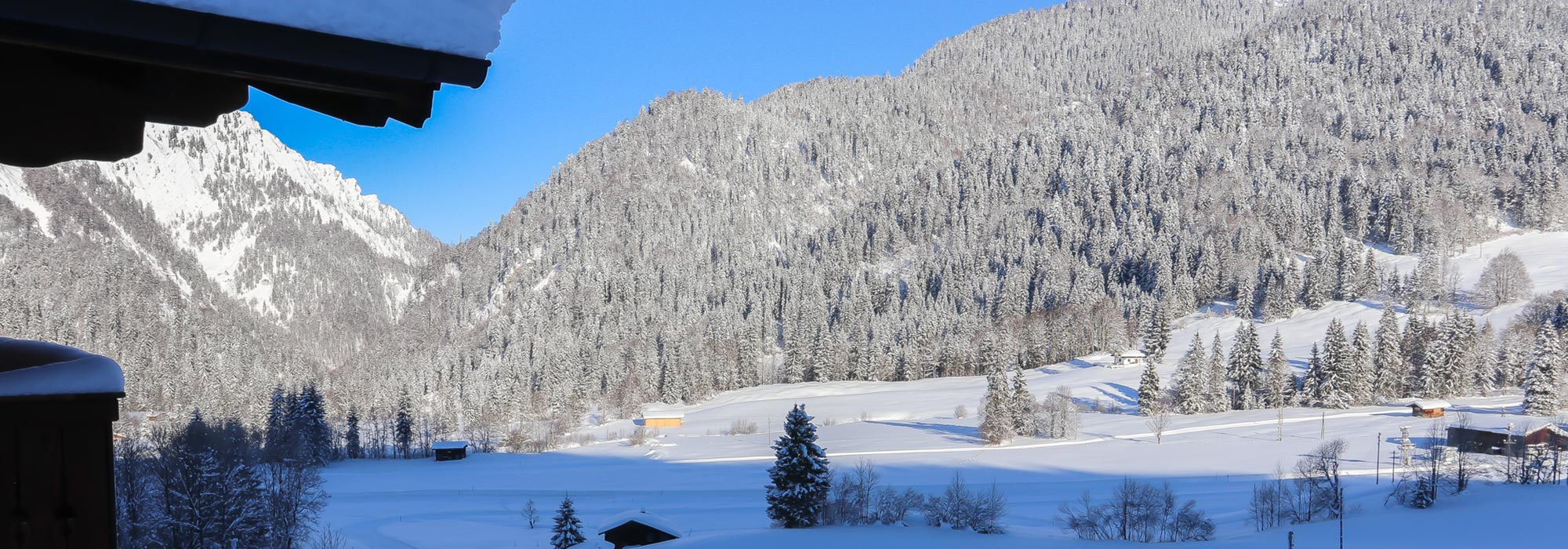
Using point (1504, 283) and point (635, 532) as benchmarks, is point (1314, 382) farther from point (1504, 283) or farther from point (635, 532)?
point (635, 532)

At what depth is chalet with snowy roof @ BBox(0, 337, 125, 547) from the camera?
6.48ft

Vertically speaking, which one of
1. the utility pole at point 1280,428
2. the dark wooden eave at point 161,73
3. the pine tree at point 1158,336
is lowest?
the utility pole at point 1280,428

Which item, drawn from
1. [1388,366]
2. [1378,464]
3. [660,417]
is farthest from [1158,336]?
[660,417]

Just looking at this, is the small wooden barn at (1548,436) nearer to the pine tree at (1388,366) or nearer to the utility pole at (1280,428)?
the utility pole at (1280,428)

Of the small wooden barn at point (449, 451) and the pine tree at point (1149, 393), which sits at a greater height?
the pine tree at point (1149, 393)

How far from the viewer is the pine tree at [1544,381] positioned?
202 ft

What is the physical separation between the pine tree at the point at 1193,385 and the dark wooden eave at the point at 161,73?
85.9 meters

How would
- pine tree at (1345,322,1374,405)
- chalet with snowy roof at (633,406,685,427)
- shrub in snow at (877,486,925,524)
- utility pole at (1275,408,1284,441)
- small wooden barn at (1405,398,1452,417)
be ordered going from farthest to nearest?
chalet with snowy roof at (633,406,685,427) → pine tree at (1345,322,1374,405) → small wooden barn at (1405,398,1452,417) → utility pole at (1275,408,1284,441) → shrub in snow at (877,486,925,524)

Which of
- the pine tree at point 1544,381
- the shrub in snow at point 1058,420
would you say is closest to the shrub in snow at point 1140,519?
the shrub in snow at point 1058,420

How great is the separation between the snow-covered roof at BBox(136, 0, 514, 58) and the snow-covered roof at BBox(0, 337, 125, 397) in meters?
1.00

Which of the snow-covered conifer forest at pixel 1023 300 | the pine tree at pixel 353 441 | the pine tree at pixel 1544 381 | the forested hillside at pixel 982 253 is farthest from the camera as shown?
the forested hillside at pixel 982 253

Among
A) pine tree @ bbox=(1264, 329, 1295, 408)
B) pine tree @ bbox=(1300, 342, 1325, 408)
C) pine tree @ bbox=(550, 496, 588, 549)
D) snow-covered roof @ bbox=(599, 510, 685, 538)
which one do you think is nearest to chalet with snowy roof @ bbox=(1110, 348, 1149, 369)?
pine tree @ bbox=(1264, 329, 1295, 408)

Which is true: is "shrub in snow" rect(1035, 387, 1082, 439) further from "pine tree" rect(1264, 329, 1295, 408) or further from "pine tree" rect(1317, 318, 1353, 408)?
"pine tree" rect(1317, 318, 1353, 408)

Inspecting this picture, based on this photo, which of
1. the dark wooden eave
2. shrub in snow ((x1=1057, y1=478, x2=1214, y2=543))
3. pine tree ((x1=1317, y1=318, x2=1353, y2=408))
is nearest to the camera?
the dark wooden eave
